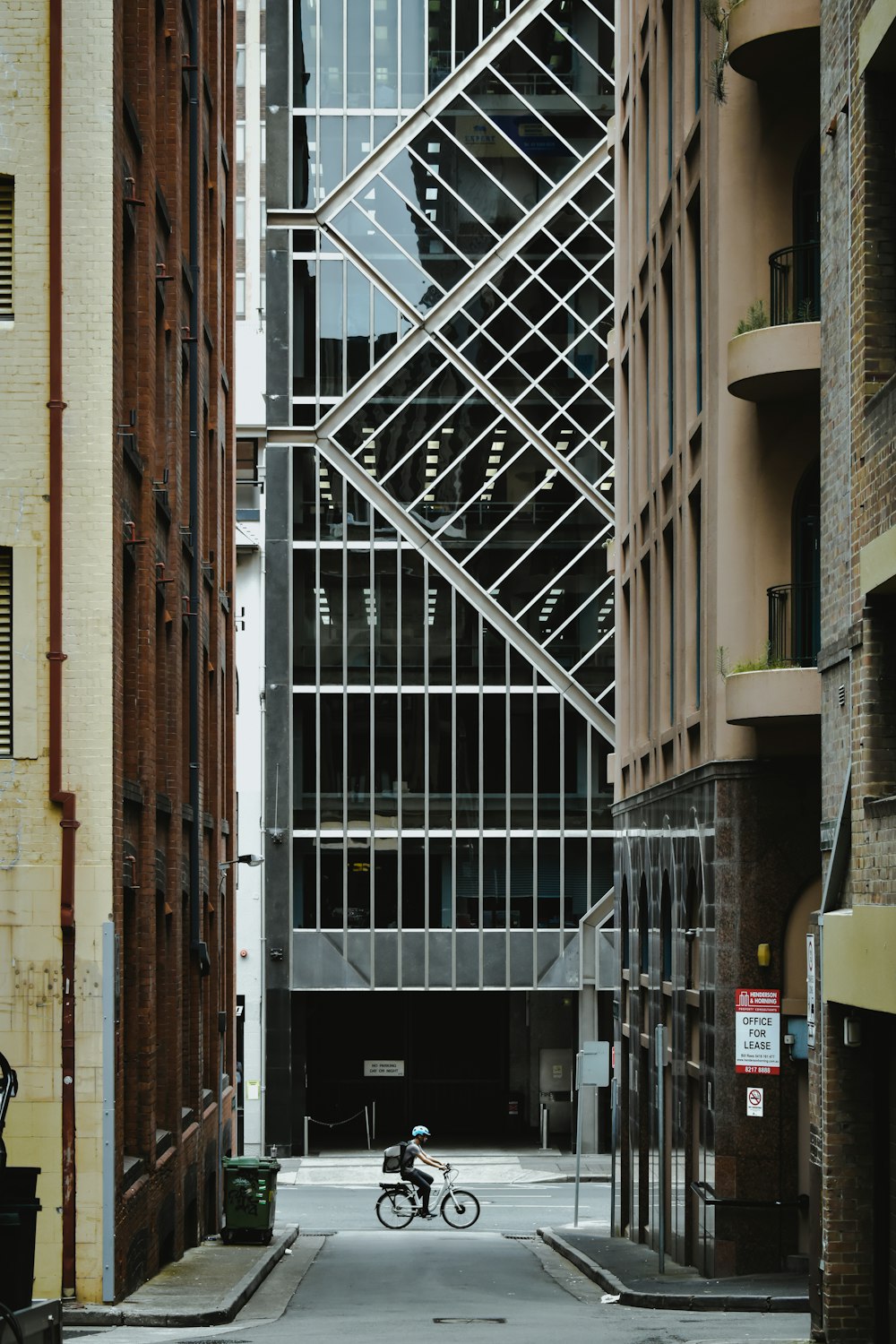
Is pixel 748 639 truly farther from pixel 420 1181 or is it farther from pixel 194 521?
pixel 420 1181

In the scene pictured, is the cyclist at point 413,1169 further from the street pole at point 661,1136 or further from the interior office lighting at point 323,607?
the interior office lighting at point 323,607

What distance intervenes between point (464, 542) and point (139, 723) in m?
28.7

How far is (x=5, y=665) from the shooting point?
62.7 feet

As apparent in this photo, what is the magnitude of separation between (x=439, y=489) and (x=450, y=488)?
0.29m

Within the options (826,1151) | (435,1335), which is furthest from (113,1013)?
(826,1151)

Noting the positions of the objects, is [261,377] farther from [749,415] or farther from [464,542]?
[749,415]

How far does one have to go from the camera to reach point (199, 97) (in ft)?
97.7

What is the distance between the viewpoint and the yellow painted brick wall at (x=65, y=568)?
60.7ft

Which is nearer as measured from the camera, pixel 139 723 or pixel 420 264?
pixel 139 723

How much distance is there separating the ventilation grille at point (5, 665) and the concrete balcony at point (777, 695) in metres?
7.46

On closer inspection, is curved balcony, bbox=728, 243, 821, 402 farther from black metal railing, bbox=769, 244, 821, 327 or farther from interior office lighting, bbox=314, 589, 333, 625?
interior office lighting, bbox=314, 589, 333, 625

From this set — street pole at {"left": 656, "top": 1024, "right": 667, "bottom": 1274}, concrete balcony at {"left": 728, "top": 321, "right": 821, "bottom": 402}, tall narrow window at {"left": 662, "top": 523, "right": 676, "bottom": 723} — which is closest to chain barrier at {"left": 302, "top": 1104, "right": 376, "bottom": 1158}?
street pole at {"left": 656, "top": 1024, "right": 667, "bottom": 1274}

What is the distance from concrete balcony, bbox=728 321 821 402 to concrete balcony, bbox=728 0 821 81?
0.26m

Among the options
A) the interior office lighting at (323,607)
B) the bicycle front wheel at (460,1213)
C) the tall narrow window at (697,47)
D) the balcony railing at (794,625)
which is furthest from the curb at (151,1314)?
the interior office lighting at (323,607)
